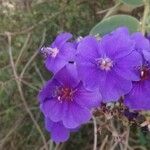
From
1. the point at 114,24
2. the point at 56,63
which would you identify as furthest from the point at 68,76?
the point at 114,24

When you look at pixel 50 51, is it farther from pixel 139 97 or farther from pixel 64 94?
pixel 139 97

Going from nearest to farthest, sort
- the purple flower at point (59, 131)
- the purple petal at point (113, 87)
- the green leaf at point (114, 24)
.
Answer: the purple petal at point (113, 87) < the purple flower at point (59, 131) < the green leaf at point (114, 24)

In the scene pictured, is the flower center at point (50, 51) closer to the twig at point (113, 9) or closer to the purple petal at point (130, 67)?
the purple petal at point (130, 67)

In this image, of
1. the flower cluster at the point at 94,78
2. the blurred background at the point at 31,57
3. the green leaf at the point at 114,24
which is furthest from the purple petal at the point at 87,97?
the blurred background at the point at 31,57

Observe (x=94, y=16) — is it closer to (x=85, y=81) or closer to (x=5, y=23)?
(x=5, y=23)

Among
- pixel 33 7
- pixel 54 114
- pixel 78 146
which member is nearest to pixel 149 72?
pixel 54 114

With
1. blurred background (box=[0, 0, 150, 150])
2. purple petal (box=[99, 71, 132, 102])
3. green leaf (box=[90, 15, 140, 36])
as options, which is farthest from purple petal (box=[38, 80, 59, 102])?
blurred background (box=[0, 0, 150, 150])
